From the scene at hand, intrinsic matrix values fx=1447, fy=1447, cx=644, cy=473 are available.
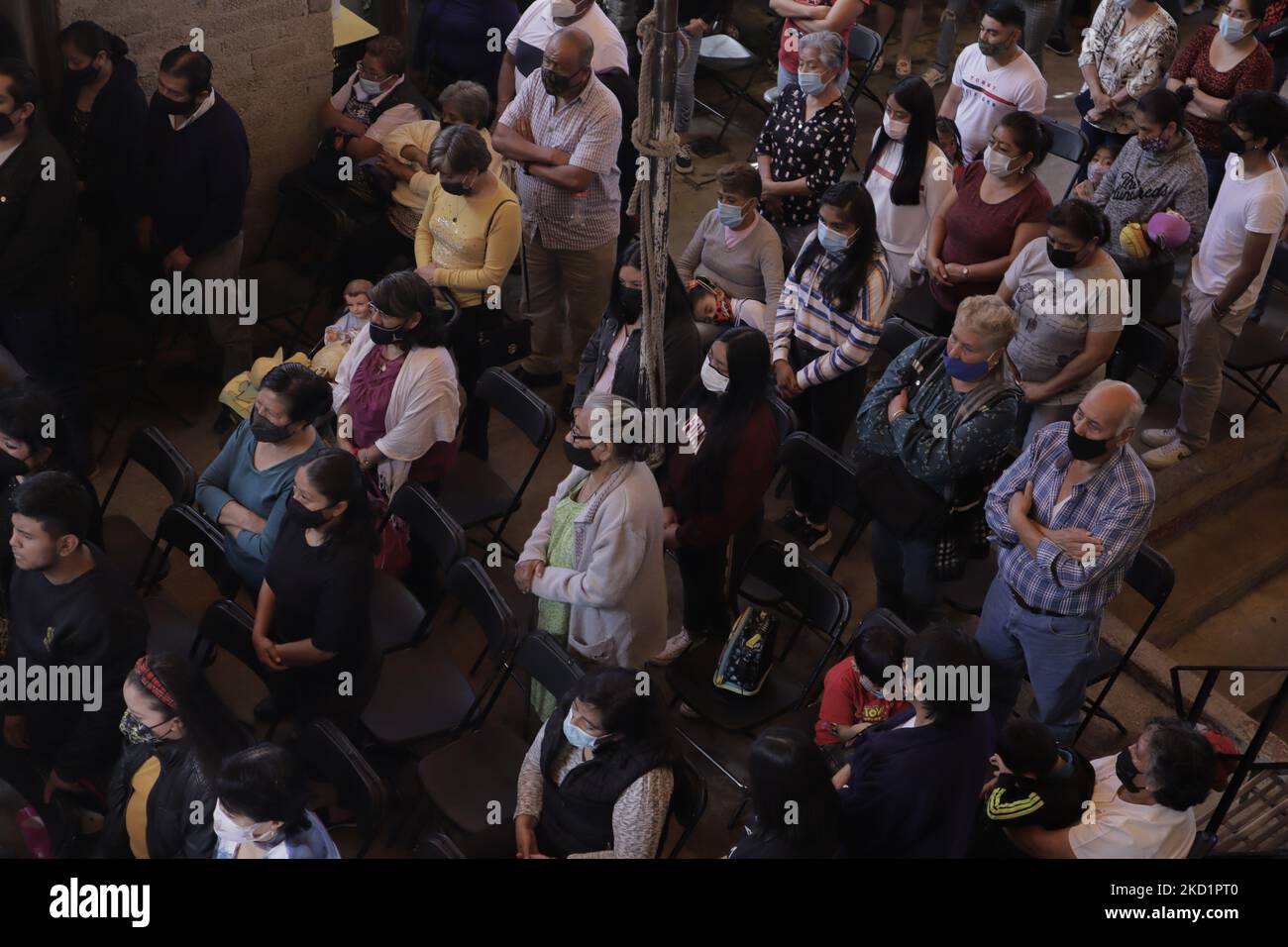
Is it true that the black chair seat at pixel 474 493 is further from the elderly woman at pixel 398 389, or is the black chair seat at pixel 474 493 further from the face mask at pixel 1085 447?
the face mask at pixel 1085 447

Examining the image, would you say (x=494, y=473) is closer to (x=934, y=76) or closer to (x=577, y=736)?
(x=577, y=736)

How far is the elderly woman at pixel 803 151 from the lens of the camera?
6578 mm

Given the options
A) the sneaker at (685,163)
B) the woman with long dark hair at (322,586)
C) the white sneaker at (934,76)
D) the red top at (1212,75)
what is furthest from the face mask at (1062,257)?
the white sneaker at (934,76)

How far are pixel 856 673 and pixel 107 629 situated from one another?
2.37 meters

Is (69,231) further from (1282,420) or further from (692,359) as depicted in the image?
(1282,420)

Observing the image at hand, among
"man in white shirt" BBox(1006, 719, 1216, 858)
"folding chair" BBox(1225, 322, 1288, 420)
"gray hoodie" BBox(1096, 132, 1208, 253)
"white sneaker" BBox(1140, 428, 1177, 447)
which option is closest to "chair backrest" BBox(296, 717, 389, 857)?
"man in white shirt" BBox(1006, 719, 1216, 858)

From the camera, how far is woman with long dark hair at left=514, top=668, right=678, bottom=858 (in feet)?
13.4

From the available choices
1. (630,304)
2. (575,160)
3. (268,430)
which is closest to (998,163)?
(630,304)

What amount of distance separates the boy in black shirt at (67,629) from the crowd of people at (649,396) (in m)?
0.01

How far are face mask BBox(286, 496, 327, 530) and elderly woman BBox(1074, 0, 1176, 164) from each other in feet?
16.0

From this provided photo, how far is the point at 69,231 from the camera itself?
5.96 metres

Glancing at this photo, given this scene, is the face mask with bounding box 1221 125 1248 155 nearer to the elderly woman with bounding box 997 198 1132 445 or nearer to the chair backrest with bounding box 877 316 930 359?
the elderly woman with bounding box 997 198 1132 445

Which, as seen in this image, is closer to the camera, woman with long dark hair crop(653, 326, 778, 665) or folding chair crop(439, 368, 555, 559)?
woman with long dark hair crop(653, 326, 778, 665)

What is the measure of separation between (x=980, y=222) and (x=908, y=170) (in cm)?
43
